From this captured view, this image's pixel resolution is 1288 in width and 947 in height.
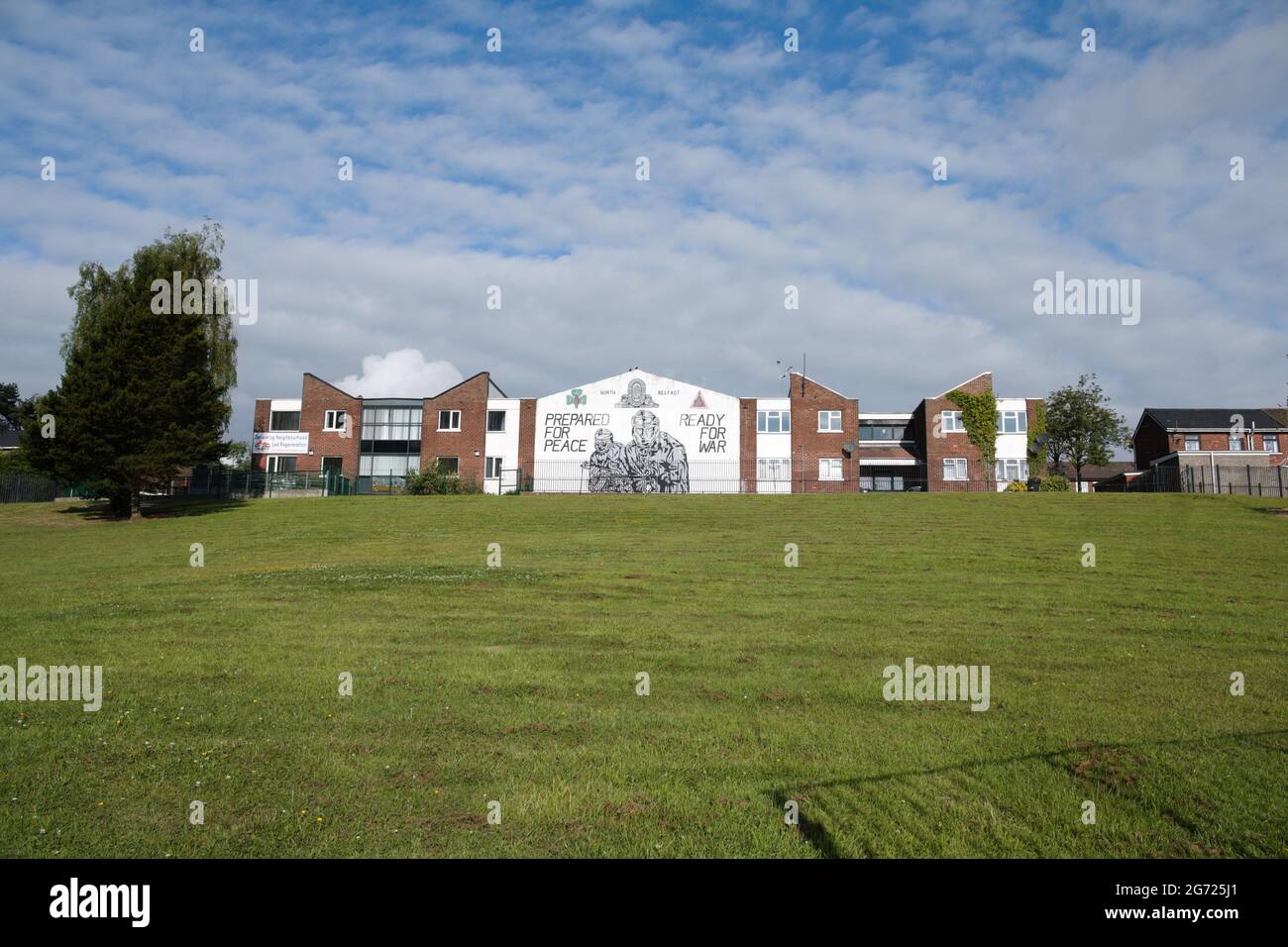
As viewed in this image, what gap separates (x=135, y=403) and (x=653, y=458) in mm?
34151

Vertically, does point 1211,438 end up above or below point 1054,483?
above

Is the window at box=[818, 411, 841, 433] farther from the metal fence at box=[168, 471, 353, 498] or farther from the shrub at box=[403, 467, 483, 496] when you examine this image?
the metal fence at box=[168, 471, 353, 498]

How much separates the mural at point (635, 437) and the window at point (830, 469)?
6.48m

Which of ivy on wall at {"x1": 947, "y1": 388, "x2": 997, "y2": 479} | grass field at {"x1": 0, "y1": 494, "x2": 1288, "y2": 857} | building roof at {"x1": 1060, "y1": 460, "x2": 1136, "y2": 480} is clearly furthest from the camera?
building roof at {"x1": 1060, "y1": 460, "x2": 1136, "y2": 480}

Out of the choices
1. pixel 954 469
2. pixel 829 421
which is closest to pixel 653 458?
pixel 829 421

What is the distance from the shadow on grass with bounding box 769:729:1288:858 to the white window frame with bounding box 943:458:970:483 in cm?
5662

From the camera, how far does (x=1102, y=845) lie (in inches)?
224

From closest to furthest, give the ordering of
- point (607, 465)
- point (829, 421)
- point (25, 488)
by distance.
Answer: point (25, 488)
point (607, 465)
point (829, 421)

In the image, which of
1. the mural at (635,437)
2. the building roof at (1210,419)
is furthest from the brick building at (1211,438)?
the mural at (635,437)

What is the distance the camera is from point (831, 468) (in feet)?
201

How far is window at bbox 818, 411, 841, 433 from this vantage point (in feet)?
204

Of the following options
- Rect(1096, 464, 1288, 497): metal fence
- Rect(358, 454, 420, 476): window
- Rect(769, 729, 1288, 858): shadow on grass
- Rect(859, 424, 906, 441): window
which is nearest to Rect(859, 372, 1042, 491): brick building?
Rect(859, 424, 906, 441): window

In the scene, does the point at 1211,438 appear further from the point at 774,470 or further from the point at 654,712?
the point at 654,712

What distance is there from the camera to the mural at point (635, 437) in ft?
201
